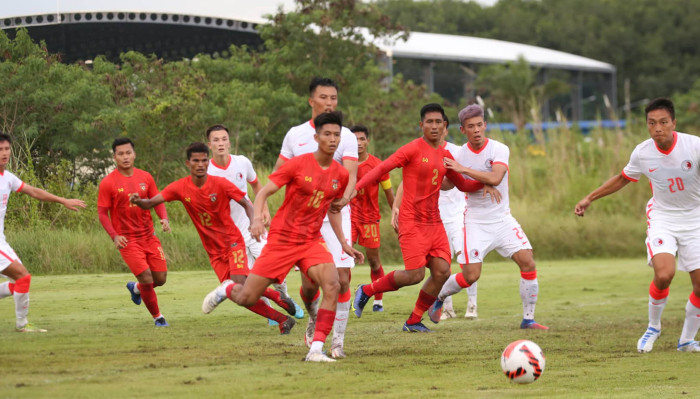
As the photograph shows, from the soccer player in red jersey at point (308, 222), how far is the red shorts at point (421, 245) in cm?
177

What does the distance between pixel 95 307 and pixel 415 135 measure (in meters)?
19.0

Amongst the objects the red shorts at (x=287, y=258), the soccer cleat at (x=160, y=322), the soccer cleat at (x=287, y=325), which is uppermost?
the red shorts at (x=287, y=258)

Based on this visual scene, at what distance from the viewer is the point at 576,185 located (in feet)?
94.5

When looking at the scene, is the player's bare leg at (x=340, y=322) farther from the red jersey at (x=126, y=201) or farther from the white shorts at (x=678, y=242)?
the red jersey at (x=126, y=201)

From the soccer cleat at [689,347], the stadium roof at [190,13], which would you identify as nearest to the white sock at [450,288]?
the soccer cleat at [689,347]

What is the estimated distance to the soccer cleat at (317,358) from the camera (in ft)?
28.9

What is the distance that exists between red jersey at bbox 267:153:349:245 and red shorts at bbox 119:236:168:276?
334 cm

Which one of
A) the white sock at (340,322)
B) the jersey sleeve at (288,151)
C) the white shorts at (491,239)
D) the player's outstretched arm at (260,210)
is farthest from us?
the white shorts at (491,239)

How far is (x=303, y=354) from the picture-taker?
9.43 meters

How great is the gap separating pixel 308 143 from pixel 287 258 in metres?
1.61

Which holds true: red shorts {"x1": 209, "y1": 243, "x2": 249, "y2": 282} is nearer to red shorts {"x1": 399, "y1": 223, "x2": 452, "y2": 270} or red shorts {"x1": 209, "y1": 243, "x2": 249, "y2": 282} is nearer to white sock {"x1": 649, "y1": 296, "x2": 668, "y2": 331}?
red shorts {"x1": 399, "y1": 223, "x2": 452, "y2": 270}

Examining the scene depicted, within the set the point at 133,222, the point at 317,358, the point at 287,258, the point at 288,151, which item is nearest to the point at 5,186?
the point at 133,222

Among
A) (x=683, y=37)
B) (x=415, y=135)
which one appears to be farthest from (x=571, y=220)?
(x=683, y=37)

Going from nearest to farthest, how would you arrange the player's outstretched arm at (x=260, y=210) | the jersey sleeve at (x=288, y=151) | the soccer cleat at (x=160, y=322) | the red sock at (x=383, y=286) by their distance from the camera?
1. the player's outstretched arm at (x=260, y=210)
2. the jersey sleeve at (x=288, y=151)
3. the red sock at (x=383, y=286)
4. the soccer cleat at (x=160, y=322)
